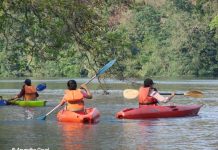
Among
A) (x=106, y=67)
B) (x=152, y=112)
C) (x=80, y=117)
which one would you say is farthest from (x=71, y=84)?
(x=106, y=67)

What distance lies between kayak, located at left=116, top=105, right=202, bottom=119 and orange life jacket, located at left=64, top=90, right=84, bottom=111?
5.01ft

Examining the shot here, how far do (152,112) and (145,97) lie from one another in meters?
0.44

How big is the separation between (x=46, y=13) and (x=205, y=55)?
49839mm

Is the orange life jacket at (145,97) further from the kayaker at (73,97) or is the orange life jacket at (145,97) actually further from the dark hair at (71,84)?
the dark hair at (71,84)

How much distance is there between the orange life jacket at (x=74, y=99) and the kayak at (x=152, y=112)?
1526 mm

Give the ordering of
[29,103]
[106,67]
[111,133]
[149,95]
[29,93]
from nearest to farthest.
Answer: [106,67]
[111,133]
[149,95]
[29,103]
[29,93]

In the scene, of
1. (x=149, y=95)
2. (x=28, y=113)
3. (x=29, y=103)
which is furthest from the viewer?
(x=29, y=103)

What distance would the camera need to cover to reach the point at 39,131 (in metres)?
15.2

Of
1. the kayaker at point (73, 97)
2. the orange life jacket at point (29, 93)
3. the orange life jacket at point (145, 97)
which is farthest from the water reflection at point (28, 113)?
the orange life jacket at point (145, 97)

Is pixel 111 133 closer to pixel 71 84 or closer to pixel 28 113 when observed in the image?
pixel 71 84

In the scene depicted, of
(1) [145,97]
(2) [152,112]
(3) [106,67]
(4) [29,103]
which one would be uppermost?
(3) [106,67]

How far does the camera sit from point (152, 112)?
18047 millimetres

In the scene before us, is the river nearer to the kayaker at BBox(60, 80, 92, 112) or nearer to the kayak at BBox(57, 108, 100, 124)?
the kayak at BBox(57, 108, 100, 124)

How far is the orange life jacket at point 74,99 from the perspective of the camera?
16.4 meters
